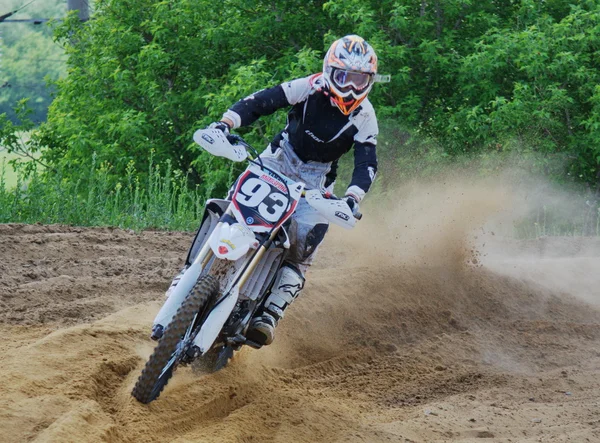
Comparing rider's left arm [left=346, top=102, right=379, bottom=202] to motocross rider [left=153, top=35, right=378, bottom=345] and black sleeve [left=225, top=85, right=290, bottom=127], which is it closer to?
motocross rider [left=153, top=35, right=378, bottom=345]

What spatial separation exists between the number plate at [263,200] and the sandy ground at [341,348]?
4.04 ft

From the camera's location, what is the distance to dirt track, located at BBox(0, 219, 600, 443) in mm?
5566

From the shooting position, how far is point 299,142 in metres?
7.22

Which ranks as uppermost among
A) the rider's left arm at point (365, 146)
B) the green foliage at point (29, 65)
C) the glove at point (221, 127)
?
the glove at point (221, 127)

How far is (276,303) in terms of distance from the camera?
674 centimetres

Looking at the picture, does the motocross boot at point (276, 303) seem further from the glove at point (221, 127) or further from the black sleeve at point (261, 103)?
the black sleeve at point (261, 103)

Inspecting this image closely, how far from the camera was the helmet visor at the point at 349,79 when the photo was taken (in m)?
6.84

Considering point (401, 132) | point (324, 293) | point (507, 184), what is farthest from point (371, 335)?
point (401, 132)

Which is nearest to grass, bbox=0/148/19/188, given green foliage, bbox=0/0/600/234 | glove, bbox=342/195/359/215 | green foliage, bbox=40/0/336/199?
green foliage, bbox=0/0/600/234

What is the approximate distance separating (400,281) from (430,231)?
1.39 meters

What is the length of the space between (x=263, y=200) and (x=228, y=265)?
521 millimetres

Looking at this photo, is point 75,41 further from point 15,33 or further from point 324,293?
point 15,33

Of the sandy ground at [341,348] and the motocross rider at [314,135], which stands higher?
the motocross rider at [314,135]

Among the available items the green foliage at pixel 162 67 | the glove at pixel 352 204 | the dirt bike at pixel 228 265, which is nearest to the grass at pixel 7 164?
the green foliage at pixel 162 67
